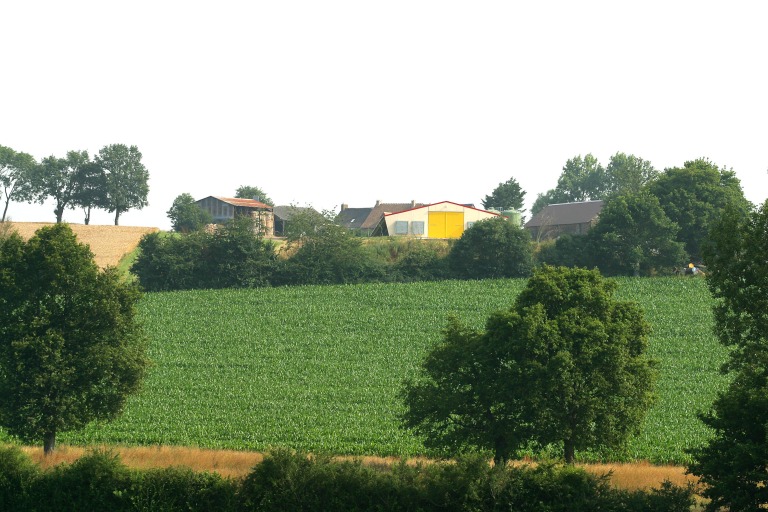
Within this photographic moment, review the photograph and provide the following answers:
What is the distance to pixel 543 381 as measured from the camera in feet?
91.7

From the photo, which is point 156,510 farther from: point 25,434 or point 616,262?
point 616,262

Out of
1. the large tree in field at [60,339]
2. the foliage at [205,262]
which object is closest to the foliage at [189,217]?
the foliage at [205,262]

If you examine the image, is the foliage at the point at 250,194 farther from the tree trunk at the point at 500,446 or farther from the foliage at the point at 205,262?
the tree trunk at the point at 500,446

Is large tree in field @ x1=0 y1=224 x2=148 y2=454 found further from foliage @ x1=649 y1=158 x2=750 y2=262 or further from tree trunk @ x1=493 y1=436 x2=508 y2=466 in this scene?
foliage @ x1=649 y1=158 x2=750 y2=262

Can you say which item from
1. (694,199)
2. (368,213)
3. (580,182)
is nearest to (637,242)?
(694,199)

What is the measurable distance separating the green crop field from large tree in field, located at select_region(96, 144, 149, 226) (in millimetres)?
50581

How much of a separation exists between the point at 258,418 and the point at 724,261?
22438 millimetres

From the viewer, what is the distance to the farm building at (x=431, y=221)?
97.3m

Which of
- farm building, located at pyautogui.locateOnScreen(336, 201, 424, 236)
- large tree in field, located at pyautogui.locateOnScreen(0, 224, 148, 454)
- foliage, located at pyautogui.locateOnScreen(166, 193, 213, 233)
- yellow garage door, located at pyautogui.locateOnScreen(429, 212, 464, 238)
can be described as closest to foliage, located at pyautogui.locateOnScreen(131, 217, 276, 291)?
yellow garage door, located at pyautogui.locateOnScreen(429, 212, 464, 238)

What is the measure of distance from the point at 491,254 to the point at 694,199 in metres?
19.3

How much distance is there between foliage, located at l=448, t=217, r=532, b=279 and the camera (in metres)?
77.9

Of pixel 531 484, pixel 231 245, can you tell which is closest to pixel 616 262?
pixel 231 245

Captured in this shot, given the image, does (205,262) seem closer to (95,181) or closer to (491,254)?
(491,254)

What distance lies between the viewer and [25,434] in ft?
104
